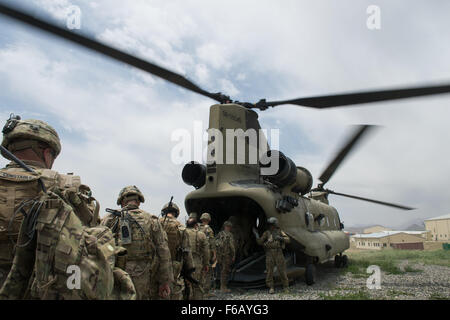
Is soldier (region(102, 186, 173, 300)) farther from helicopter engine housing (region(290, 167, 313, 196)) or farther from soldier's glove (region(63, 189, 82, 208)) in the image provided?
helicopter engine housing (region(290, 167, 313, 196))

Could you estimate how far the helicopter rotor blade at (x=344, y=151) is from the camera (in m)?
7.07

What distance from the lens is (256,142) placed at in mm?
7609

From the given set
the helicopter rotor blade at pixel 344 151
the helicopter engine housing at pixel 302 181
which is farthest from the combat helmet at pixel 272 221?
the helicopter rotor blade at pixel 344 151

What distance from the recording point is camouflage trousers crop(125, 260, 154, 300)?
3287 millimetres

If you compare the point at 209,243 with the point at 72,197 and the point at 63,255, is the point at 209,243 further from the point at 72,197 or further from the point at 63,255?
the point at 63,255

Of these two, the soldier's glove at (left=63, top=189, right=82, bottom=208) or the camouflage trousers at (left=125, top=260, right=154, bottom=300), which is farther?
the camouflage trousers at (left=125, top=260, right=154, bottom=300)

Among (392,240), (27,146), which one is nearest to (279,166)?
(27,146)

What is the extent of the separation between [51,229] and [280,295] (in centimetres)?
508

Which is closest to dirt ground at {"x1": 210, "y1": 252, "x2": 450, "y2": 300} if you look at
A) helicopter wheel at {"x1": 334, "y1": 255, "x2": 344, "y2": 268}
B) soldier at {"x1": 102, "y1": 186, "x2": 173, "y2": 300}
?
helicopter wheel at {"x1": 334, "y1": 255, "x2": 344, "y2": 268}

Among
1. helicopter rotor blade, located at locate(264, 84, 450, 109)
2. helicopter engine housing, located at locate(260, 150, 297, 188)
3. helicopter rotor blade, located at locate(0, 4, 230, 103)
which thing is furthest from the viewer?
helicopter engine housing, located at locate(260, 150, 297, 188)

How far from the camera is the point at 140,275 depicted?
332cm

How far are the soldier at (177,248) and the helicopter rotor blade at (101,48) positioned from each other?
187cm

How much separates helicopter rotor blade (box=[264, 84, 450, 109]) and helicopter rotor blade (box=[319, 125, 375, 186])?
6.56ft
